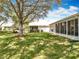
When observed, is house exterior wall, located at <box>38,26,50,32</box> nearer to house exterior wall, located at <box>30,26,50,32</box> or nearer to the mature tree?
house exterior wall, located at <box>30,26,50,32</box>

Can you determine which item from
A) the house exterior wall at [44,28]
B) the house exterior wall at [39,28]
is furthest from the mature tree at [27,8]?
the house exterior wall at [44,28]

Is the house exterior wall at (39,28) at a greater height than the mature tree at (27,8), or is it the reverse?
the mature tree at (27,8)

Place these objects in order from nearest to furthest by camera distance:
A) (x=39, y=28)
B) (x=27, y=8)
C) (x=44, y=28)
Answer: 1. (x=27, y=8)
2. (x=39, y=28)
3. (x=44, y=28)

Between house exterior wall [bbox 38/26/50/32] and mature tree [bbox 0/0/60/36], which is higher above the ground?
mature tree [bbox 0/0/60/36]

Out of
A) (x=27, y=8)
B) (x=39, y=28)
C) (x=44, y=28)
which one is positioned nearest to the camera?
(x=27, y=8)

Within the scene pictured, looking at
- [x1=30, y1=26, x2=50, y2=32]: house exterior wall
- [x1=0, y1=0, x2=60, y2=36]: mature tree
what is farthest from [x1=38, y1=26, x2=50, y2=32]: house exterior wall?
[x1=0, y1=0, x2=60, y2=36]: mature tree

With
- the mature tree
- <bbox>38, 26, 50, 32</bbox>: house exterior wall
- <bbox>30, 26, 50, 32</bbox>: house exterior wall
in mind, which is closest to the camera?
the mature tree

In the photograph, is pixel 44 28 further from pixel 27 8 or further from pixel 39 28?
pixel 27 8

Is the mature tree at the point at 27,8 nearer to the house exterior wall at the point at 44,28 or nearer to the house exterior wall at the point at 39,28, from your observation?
the house exterior wall at the point at 39,28

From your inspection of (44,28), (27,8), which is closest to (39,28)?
(44,28)

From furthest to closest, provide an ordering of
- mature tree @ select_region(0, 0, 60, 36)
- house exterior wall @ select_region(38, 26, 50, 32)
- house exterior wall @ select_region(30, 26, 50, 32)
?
house exterior wall @ select_region(38, 26, 50, 32) < house exterior wall @ select_region(30, 26, 50, 32) < mature tree @ select_region(0, 0, 60, 36)

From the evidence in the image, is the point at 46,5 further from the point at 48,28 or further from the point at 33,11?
the point at 48,28

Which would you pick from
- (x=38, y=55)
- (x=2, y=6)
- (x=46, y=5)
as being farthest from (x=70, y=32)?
(x=38, y=55)

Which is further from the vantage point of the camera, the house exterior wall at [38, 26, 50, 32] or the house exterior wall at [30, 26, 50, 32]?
the house exterior wall at [38, 26, 50, 32]
